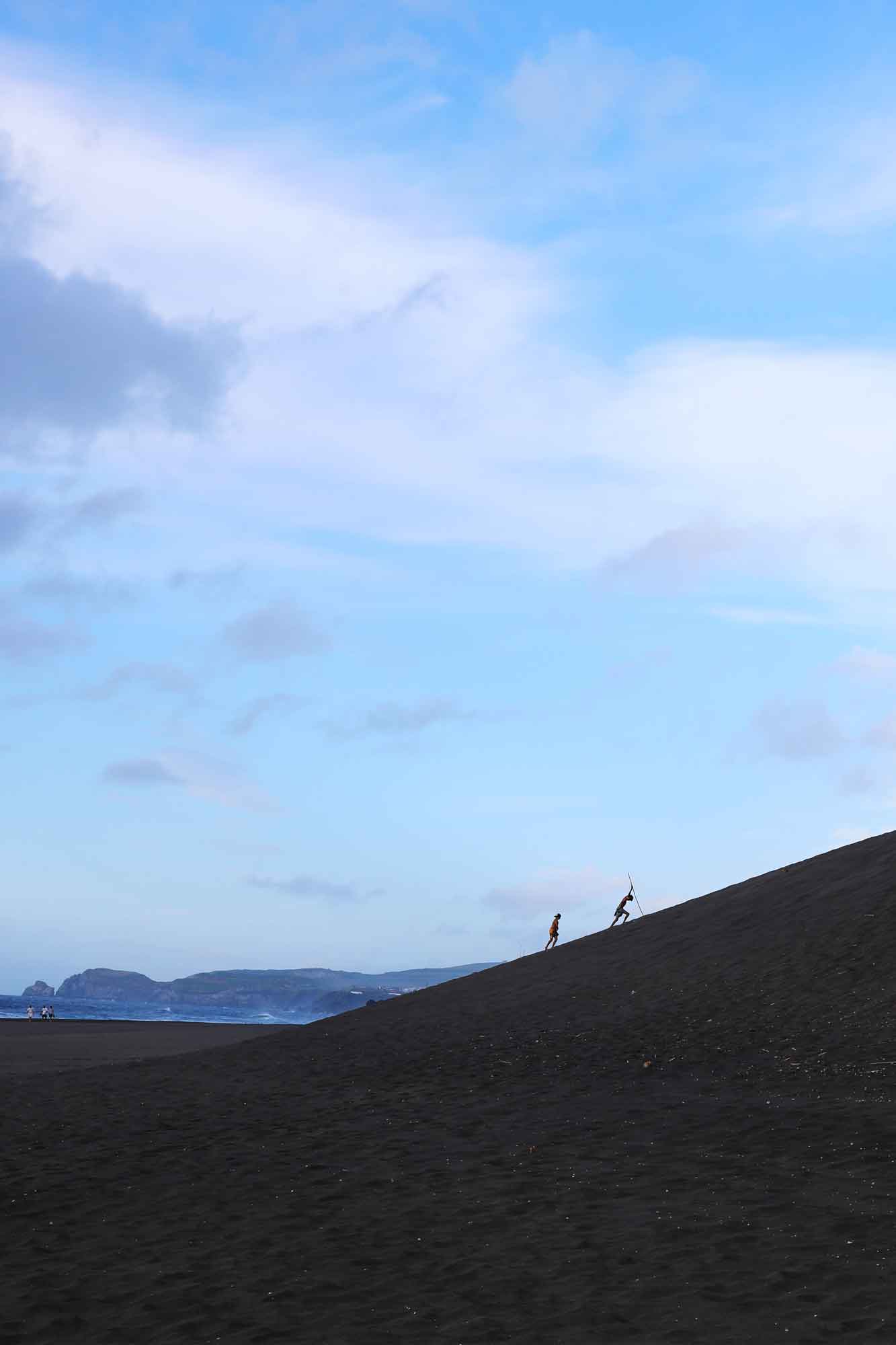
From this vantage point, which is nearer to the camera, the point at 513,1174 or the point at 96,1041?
the point at 513,1174

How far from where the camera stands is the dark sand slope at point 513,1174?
45.0 feet

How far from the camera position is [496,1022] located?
34.2m

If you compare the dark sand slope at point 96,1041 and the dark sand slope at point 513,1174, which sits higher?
the dark sand slope at point 96,1041

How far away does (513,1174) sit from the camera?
62.9 ft

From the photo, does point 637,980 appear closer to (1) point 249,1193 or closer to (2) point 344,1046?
(2) point 344,1046

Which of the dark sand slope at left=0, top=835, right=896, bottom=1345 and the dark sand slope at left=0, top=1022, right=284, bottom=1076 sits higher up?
the dark sand slope at left=0, top=1022, right=284, bottom=1076

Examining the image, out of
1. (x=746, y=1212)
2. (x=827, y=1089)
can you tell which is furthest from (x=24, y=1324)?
(x=827, y=1089)

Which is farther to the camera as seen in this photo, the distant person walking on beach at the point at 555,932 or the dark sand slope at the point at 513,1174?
the distant person walking on beach at the point at 555,932

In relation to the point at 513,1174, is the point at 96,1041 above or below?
above

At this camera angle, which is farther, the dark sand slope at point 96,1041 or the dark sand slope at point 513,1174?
the dark sand slope at point 96,1041

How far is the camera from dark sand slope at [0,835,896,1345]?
13727 millimetres

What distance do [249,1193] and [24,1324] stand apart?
551 cm

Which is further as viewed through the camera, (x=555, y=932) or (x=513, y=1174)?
(x=555, y=932)

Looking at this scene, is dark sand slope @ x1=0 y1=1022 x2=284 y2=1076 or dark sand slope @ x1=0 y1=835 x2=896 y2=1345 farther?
dark sand slope @ x1=0 y1=1022 x2=284 y2=1076
